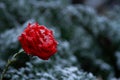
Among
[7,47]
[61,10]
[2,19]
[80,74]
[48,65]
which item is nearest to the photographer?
[80,74]

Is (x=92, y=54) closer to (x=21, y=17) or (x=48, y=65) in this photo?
(x=21, y=17)

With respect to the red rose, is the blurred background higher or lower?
higher

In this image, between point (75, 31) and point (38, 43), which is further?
point (75, 31)

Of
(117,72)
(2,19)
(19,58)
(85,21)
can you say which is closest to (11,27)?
(2,19)

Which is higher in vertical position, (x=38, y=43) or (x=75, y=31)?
(x=75, y=31)

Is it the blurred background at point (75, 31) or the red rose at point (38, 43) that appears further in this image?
the blurred background at point (75, 31)

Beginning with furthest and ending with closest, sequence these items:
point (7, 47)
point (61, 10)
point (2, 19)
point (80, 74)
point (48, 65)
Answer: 1. point (61, 10)
2. point (2, 19)
3. point (7, 47)
4. point (48, 65)
5. point (80, 74)

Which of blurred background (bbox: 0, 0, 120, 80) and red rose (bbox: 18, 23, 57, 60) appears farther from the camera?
blurred background (bbox: 0, 0, 120, 80)

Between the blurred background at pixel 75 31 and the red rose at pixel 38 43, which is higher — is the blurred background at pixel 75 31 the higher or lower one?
the higher one
